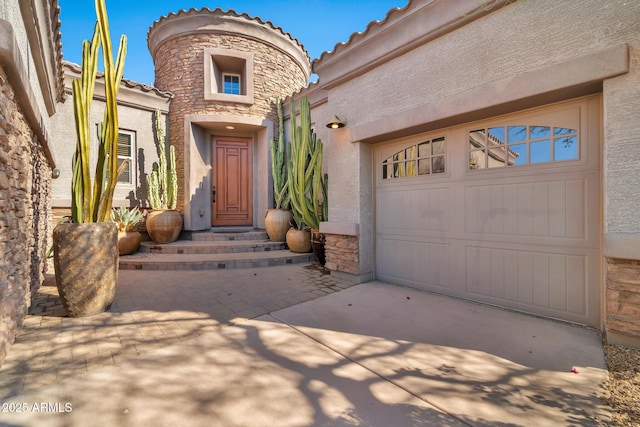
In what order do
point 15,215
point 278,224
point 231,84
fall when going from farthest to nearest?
1. point 231,84
2. point 278,224
3. point 15,215

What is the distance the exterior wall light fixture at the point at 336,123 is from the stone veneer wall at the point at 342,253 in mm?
1846

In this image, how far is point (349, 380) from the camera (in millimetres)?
2000

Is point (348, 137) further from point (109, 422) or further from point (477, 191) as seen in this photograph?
point (109, 422)

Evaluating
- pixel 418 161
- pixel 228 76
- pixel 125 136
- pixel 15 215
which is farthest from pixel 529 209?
pixel 125 136

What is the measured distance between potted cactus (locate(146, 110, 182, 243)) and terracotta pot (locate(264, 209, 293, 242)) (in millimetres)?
2307

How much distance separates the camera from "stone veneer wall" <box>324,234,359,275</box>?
179 inches

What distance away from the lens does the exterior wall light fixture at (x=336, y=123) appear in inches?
179

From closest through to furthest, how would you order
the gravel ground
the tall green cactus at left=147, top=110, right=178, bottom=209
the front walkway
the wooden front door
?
the gravel ground, the front walkway, the tall green cactus at left=147, top=110, right=178, bottom=209, the wooden front door

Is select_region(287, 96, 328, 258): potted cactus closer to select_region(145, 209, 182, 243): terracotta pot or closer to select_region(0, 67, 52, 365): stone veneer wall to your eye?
select_region(145, 209, 182, 243): terracotta pot

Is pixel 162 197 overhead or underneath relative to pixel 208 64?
underneath

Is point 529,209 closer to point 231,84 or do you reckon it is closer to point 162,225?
point 162,225

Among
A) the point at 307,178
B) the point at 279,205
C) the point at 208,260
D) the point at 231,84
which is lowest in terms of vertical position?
the point at 208,260

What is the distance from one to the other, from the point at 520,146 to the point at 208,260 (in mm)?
5303

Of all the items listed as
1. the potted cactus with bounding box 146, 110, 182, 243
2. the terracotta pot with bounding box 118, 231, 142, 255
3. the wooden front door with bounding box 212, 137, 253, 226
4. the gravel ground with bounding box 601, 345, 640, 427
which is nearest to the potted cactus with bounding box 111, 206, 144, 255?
the terracotta pot with bounding box 118, 231, 142, 255
